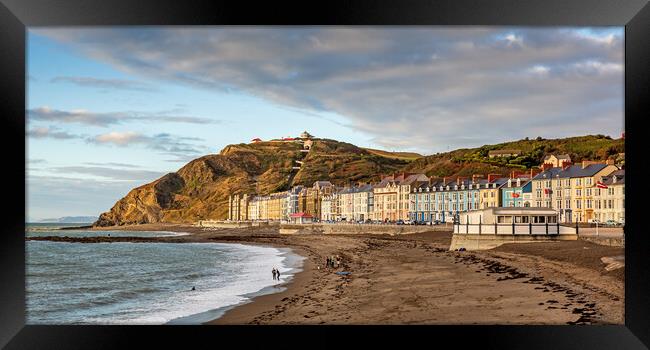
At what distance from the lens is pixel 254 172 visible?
5522 cm

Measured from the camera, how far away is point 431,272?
16812 mm

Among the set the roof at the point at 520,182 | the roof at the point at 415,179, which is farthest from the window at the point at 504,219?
the roof at the point at 415,179

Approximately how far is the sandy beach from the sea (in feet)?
3.53

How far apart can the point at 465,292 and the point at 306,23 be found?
801cm

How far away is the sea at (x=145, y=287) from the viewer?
12.9 meters

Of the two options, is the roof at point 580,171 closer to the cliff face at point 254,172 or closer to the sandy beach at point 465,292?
the sandy beach at point 465,292

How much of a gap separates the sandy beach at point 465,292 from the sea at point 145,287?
1.08m

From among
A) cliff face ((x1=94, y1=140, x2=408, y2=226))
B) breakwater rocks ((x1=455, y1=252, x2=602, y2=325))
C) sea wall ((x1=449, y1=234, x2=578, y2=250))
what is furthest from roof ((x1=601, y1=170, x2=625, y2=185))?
cliff face ((x1=94, y1=140, x2=408, y2=226))

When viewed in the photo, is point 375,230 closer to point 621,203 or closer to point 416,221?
point 416,221

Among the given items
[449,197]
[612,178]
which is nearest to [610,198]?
[612,178]

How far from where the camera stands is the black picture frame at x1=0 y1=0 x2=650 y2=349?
770 centimetres

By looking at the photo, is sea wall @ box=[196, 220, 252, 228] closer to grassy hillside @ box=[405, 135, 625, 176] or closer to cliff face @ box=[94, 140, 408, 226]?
cliff face @ box=[94, 140, 408, 226]

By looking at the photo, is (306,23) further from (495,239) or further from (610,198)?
(610,198)

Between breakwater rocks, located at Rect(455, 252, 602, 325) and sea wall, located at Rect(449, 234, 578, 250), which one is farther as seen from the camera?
sea wall, located at Rect(449, 234, 578, 250)
